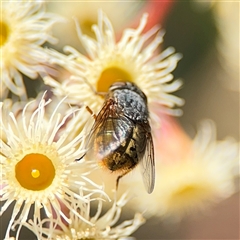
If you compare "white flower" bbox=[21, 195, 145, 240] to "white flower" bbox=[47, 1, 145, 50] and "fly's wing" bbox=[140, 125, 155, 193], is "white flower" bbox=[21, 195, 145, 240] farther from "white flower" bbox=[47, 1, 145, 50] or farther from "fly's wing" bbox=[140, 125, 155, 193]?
"white flower" bbox=[47, 1, 145, 50]

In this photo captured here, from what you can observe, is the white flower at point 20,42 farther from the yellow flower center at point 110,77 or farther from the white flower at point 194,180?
the white flower at point 194,180

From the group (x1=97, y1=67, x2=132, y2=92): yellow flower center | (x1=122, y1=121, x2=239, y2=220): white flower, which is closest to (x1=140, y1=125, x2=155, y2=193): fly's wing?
(x1=97, y1=67, x2=132, y2=92): yellow flower center

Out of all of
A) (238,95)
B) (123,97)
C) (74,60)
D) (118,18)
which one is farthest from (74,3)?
(238,95)

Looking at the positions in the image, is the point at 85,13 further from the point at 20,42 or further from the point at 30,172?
the point at 30,172

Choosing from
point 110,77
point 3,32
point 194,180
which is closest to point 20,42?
point 3,32

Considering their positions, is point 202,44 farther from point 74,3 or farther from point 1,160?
point 1,160

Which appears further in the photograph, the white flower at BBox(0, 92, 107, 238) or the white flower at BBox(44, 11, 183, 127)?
the white flower at BBox(44, 11, 183, 127)

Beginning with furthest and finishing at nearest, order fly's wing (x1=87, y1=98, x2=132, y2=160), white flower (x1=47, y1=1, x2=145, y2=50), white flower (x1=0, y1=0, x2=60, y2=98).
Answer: white flower (x1=47, y1=1, x2=145, y2=50) < white flower (x1=0, y1=0, x2=60, y2=98) < fly's wing (x1=87, y1=98, x2=132, y2=160)
